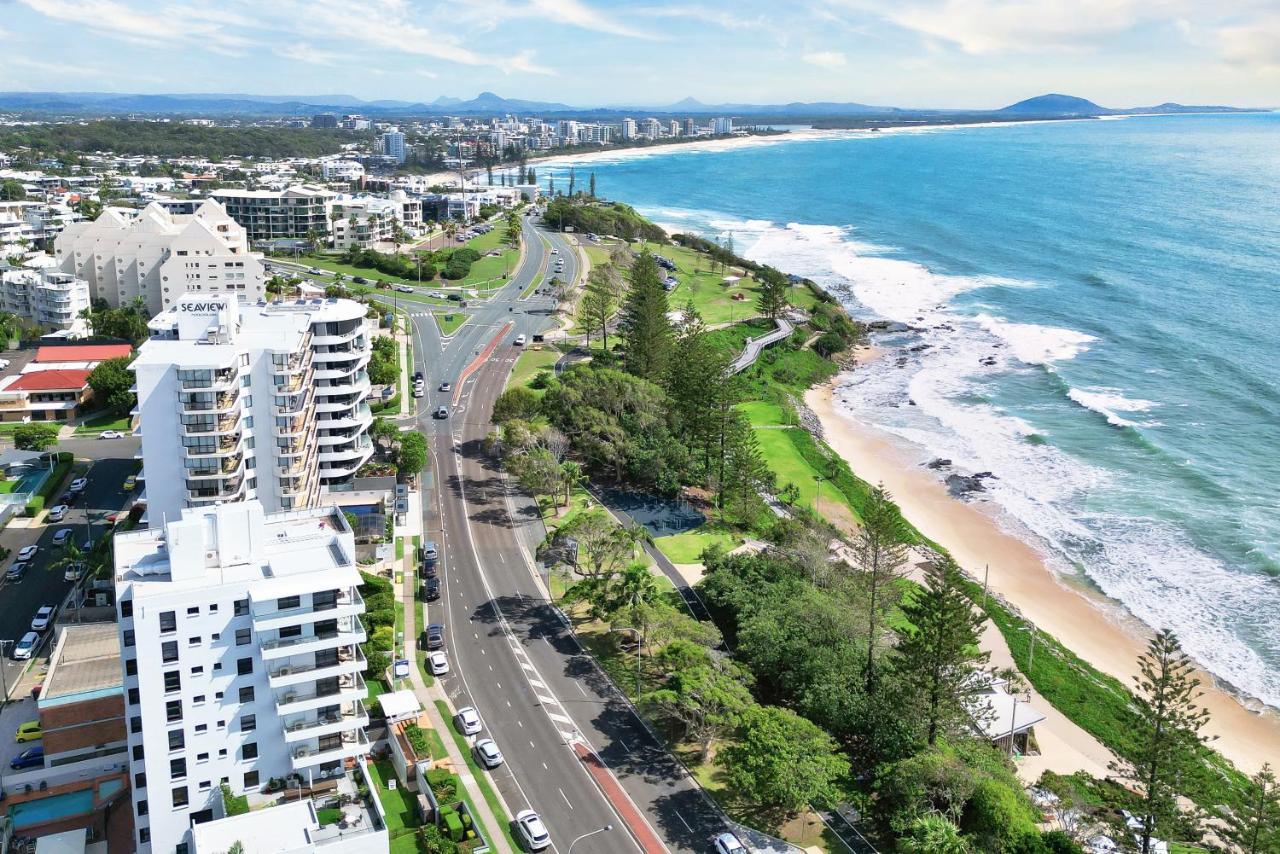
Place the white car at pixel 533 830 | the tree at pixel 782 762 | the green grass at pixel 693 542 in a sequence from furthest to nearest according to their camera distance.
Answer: the green grass at pixel 693 542, the tree at pixel 782 762, the white car at pixel 533 830

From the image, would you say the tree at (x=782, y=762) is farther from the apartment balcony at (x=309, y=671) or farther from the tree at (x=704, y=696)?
the apartment balcony at (x=309, y=671)

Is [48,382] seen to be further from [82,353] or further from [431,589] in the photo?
[431,589]

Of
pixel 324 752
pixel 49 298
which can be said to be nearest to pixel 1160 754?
pixel 324 752

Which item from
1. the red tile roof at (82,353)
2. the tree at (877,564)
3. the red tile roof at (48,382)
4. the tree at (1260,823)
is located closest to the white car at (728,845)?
the tree at (877,564)

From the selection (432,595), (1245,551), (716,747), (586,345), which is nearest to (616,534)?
(432,595)

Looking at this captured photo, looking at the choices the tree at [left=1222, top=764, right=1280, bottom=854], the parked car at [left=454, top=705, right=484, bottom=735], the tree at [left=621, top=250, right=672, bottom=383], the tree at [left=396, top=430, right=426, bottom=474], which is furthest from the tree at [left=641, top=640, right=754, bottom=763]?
the tree at [left=621, top=250, right=672, bottom=383]

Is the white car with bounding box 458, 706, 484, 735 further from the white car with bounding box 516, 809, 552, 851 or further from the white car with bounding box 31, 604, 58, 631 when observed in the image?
the white car with bounding box 31, 604, 58, 631

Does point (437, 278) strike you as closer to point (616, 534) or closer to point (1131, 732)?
point (616, 534)

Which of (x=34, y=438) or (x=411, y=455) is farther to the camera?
(x=34, y=438)
